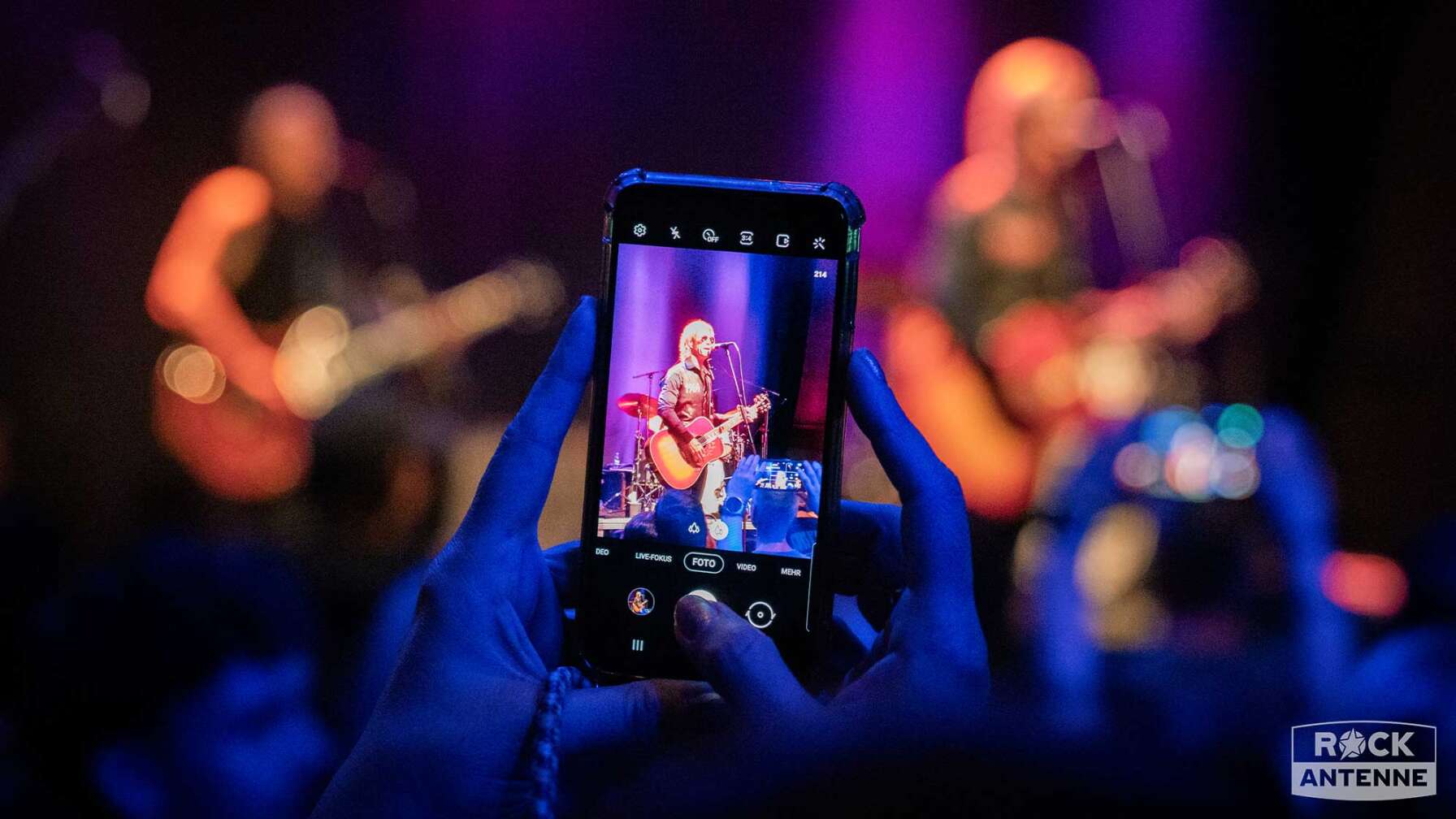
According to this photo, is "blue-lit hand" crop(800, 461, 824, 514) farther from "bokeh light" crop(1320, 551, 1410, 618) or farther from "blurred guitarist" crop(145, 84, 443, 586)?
"bokeh light" crop(1320, 551, 1410, 618)

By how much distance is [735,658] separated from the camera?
0.55 m

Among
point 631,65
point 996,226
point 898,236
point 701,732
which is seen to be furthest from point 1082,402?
point 701,732

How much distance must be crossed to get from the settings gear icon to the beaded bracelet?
636 mm

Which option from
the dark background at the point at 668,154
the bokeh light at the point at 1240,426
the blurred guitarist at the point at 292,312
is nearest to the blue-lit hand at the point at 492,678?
the dark background at the point at 668,154

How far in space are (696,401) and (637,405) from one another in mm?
46

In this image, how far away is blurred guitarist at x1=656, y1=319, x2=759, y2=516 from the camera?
0.64 m

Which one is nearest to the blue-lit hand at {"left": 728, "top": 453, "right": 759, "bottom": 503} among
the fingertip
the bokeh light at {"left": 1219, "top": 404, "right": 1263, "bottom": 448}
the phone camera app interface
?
the phone camera app interface

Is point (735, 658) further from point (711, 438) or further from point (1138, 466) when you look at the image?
point (1138, 466)

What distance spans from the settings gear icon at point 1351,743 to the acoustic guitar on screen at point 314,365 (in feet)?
5.45

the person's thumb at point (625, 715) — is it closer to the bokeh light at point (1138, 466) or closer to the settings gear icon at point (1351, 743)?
the settings gear icon at point (1351, 743)

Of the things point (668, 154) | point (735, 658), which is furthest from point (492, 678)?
point (668, 154)

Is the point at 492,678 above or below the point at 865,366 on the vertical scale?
below

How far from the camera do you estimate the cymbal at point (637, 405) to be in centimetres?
65

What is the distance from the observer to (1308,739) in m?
0.68
